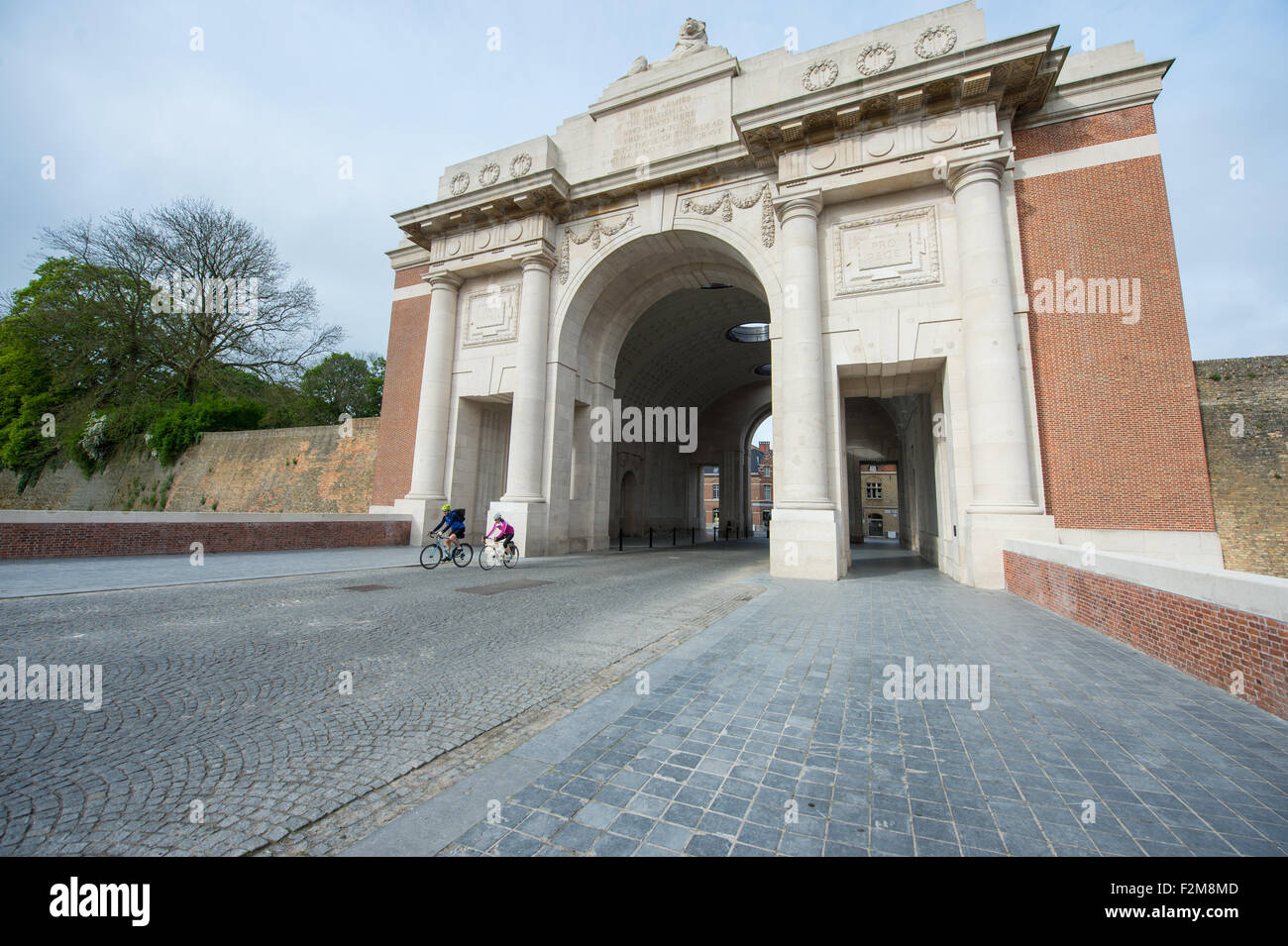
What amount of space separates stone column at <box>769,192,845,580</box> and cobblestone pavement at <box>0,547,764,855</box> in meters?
4.19

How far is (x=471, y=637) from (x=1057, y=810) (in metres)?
4.55

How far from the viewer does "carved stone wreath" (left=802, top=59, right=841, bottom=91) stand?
42.4 feet

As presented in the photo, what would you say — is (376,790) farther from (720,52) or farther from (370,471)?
(370,471)

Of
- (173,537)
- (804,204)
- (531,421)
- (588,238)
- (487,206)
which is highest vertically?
(487,206)

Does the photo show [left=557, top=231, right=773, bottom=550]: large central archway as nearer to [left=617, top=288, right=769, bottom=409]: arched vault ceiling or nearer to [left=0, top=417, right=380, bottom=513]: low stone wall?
[left=617, top=288, right=769, bottom=409]: arched vault ceiling

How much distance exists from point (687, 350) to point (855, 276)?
1406 cm

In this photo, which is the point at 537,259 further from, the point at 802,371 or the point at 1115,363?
the point at 1115,363

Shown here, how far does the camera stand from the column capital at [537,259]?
1627 cm

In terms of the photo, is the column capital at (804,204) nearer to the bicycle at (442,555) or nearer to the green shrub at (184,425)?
the bicycle at (442,555)

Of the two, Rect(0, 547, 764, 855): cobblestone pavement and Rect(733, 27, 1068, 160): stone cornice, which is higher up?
Rect(733, 27, 1068, 160): stone cornice

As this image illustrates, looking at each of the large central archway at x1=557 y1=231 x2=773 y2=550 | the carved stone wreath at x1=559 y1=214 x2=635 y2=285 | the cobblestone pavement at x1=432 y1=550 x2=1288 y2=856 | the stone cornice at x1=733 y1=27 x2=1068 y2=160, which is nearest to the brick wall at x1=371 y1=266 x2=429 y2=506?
the carved stone wreath at x1=559 y1=214 x2=635 y2=285

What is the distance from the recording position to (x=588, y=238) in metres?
16.5

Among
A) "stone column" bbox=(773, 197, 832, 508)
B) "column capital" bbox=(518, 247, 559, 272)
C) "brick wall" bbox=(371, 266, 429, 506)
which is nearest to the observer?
"stone column" bbox=(773, 197, 832, 508)

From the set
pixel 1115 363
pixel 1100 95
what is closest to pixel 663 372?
pixel 1100 95
